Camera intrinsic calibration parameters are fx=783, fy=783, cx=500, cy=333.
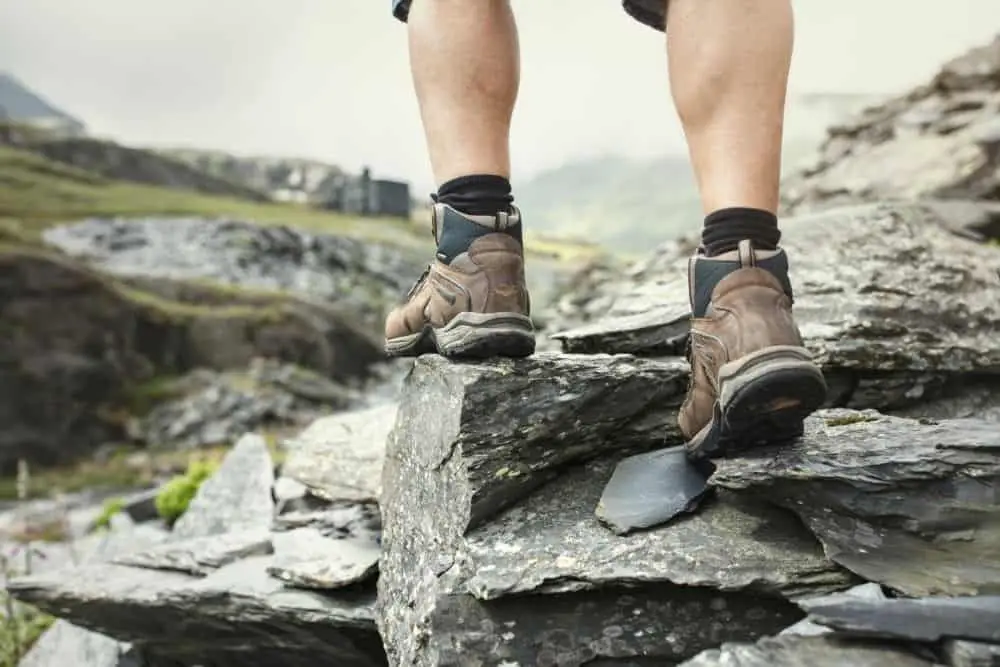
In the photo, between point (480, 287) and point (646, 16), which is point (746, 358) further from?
point (646, 16)

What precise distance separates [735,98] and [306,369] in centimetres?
3516

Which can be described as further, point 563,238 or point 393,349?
point 563,238

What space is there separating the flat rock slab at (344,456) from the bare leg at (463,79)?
8.65 ft

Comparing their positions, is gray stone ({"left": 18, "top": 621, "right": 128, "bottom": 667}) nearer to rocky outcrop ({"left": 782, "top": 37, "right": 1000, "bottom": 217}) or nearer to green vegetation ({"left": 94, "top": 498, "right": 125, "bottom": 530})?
green vegetation ({"left": 94, "top": 498, "right": 125, "bottom": 530})

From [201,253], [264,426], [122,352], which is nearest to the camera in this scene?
[264,426]

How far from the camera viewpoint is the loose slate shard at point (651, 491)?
11.0 feet

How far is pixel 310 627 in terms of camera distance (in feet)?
15.8

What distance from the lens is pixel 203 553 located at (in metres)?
5.98

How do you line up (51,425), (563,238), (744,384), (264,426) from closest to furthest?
1. (744,384)
2. (51,425)
3. (264,426)
4. (563,238)

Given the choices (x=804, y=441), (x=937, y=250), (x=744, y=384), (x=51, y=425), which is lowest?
(x=51, y=425)

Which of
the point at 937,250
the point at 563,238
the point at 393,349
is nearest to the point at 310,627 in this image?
the point at 393,349

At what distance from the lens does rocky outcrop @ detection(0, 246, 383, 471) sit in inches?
1051

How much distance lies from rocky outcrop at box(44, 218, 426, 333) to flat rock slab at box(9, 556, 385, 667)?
127 ft

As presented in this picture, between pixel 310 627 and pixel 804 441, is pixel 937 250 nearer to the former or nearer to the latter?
pixel 804 441
